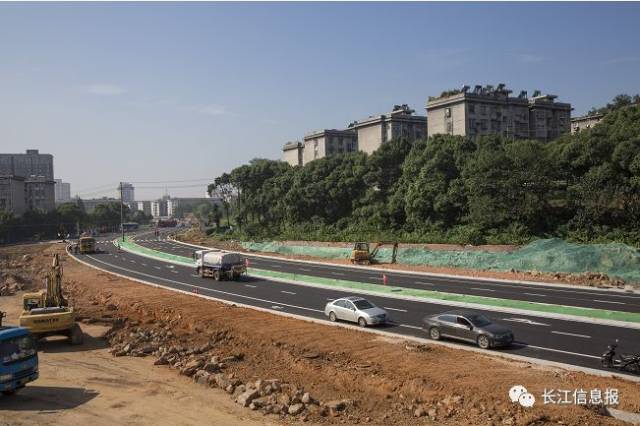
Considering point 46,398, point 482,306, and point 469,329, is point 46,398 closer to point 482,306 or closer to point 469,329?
point 469,329

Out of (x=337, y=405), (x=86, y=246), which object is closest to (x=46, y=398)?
(x=337, y=405)

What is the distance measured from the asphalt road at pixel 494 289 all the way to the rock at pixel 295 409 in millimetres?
20982

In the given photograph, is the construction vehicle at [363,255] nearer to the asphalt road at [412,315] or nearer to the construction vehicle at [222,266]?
the construction vehicle at [222,266]

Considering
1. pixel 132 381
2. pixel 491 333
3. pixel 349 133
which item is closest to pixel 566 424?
pixel 491 333

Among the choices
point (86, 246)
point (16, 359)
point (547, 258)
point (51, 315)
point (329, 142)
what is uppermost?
point (329, 142)

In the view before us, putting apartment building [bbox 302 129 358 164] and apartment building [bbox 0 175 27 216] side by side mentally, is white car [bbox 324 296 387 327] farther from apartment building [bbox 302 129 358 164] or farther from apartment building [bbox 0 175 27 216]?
apartment building [bbox 0 175 27 216]

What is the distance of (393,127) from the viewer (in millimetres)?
101625

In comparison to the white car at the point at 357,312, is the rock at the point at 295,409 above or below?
below

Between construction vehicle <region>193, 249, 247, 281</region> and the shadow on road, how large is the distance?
27507 millimetres

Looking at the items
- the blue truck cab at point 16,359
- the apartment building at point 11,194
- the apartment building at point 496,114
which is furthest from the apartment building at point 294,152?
the blue truck cab at point 16,359

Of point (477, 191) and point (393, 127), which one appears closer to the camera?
point (477, 191)

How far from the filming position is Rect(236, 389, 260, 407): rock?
50.2ft

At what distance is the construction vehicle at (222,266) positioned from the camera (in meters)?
45.4

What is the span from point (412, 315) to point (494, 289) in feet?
35.1
